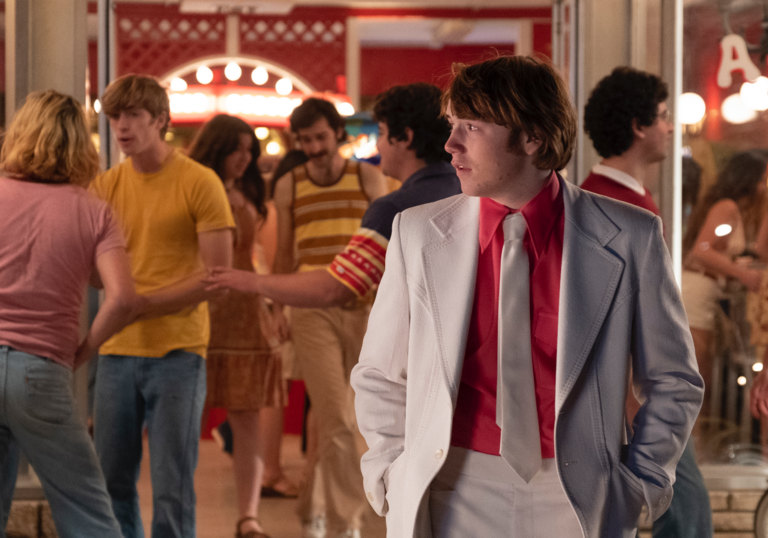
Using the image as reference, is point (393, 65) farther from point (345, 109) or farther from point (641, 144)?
point (641, 144)

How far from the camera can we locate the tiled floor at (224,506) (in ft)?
12.7

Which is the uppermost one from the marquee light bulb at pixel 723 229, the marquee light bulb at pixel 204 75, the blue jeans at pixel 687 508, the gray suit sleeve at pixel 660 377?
the marquee light bulb at pixel 204 75

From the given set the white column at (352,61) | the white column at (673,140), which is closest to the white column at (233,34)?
the white column at (352,61)

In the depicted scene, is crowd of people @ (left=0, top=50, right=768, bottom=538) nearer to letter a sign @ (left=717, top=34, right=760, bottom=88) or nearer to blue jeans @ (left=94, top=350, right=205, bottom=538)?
blue jeans @ (left=94, top=350, right=205, bottom=538)

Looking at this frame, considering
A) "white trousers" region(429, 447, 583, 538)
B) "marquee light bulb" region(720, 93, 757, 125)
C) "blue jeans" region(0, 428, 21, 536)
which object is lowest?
"blue jeans" region(0, 428, 21, 536)

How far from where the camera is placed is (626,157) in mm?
2693

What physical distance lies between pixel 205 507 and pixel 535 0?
6.20m

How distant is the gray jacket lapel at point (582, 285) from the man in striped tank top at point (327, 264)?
2259 millimetres

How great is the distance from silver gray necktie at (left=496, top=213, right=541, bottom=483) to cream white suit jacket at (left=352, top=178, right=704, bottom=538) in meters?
0.05

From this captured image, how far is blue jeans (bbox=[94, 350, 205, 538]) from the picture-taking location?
9.27 ft

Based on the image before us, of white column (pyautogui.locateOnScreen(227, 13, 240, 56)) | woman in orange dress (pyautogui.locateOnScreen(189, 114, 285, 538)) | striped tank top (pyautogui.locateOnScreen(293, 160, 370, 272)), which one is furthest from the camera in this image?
white column (pyautogui.locateOnScreen(227, 13, 240, 56))

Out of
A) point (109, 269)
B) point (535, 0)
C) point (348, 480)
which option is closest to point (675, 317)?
point (109, 269)

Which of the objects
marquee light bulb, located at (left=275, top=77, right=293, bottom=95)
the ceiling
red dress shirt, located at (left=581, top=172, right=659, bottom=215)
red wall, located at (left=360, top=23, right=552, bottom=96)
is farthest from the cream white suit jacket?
red wall, located at (left=360, top=23, right=552, bottom=96)

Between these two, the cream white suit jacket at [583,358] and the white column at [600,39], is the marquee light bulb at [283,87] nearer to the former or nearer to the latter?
the white column at [600,39]
